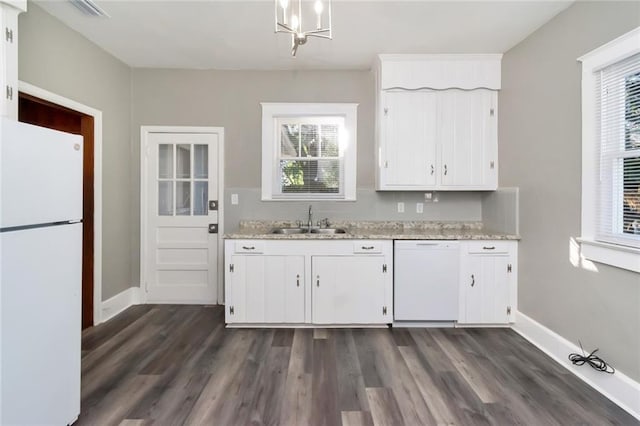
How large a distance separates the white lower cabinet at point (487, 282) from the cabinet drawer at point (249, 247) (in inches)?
74.6

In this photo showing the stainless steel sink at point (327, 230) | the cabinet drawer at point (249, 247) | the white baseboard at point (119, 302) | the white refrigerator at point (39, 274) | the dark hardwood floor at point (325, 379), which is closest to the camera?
the white refrigerator at point (39, 274)

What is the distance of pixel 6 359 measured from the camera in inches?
49.6

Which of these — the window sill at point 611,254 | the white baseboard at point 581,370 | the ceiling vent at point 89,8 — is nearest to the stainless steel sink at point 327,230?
the white baseboard at point 581,370

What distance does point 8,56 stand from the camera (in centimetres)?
184

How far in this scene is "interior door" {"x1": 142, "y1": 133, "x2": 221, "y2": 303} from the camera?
3.48m

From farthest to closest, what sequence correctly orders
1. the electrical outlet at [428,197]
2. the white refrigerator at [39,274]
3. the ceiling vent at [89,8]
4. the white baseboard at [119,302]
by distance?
the electrical outlet at [428,197] → the white baseboard at [119,302] → the ceiling vent at [89,8] → the white refrigerator at [39,274]

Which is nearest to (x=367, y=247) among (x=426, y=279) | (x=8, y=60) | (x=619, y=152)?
(x=426, y=279)

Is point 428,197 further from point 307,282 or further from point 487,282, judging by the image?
point 307,282

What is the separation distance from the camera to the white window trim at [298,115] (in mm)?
3412

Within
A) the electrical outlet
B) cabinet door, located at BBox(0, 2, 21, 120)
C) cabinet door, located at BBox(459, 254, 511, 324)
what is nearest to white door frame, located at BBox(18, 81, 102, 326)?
cabinet door, located at BBox(0, 2, 21, 120)

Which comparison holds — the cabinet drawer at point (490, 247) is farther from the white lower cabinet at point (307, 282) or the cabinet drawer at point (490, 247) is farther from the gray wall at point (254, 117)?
the white lower cabinet at point (307, 282)

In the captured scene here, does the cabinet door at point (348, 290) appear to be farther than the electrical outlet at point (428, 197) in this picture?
No

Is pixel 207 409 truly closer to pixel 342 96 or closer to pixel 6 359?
pixel 6 359

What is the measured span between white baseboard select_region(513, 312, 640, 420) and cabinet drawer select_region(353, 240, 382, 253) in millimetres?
1429
